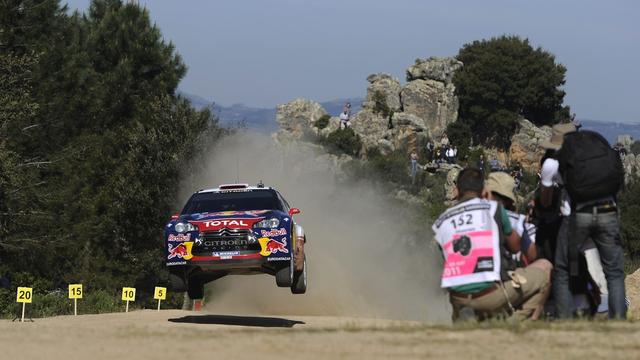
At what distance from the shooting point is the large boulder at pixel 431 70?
9612 centimetres

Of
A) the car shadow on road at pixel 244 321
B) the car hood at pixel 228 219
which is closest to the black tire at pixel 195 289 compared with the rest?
the car shadow on road at pixel 244 321

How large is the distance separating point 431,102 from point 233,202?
77.1 metres

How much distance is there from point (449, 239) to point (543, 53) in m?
101

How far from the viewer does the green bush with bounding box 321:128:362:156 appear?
3159 inches

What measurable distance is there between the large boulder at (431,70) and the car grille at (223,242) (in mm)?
80377

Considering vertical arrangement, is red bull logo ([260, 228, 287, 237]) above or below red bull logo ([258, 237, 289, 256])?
above

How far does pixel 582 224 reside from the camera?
36.6 ft

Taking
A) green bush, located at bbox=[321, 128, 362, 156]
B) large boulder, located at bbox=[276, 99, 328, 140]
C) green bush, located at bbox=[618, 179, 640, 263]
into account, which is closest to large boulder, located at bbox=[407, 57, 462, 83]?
large boulder, located at bbox=[276, 99, 328, 140]

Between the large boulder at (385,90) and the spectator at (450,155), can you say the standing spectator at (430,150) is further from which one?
the large boulder at (385,90)

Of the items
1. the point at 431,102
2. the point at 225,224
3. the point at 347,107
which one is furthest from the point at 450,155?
the point at 225,224

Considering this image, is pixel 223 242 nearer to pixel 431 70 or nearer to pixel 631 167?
pixel 431 70

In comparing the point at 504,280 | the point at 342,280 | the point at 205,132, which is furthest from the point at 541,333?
the point at 205,132

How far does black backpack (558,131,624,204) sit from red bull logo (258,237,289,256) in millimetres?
6451

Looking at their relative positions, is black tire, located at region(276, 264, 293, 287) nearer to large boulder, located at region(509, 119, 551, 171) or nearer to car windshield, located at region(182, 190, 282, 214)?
car windshield, located at region(182, 190, 282, 214)
